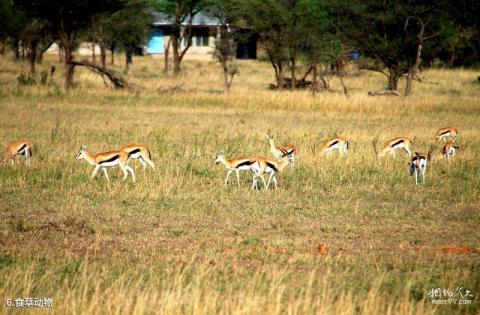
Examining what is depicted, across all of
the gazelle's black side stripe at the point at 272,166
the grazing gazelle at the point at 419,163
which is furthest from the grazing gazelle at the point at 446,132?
the gazelle's black side stripe at the point at 272,166

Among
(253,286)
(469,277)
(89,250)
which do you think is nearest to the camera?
(253,286)

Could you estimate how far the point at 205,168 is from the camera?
45.0 ft

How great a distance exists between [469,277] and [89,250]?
162 inches

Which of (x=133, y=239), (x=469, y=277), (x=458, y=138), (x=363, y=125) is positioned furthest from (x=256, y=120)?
(x=469, y=277)

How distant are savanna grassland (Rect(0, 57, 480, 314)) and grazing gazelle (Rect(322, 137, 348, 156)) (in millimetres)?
332

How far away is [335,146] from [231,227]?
6165 mm

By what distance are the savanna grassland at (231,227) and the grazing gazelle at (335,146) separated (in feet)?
1.09

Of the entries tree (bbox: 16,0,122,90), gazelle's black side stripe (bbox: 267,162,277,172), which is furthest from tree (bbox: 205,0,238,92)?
gazelle's black side stripe (bbox: 267,162,277,172)

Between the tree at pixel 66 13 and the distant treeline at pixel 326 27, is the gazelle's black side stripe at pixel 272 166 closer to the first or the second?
the distant treeline at pixel 326 27

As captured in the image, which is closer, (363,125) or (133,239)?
(133,239)

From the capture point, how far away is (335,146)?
15242 millimetres

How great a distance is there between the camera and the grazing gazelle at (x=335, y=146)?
15.2 meters

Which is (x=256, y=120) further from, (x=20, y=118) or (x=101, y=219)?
(x=101, y=219)

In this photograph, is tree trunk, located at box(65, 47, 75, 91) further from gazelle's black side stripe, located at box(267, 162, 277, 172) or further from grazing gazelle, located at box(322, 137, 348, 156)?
gazelle's black side stripe, located at box(267, 162, 277, 172)
